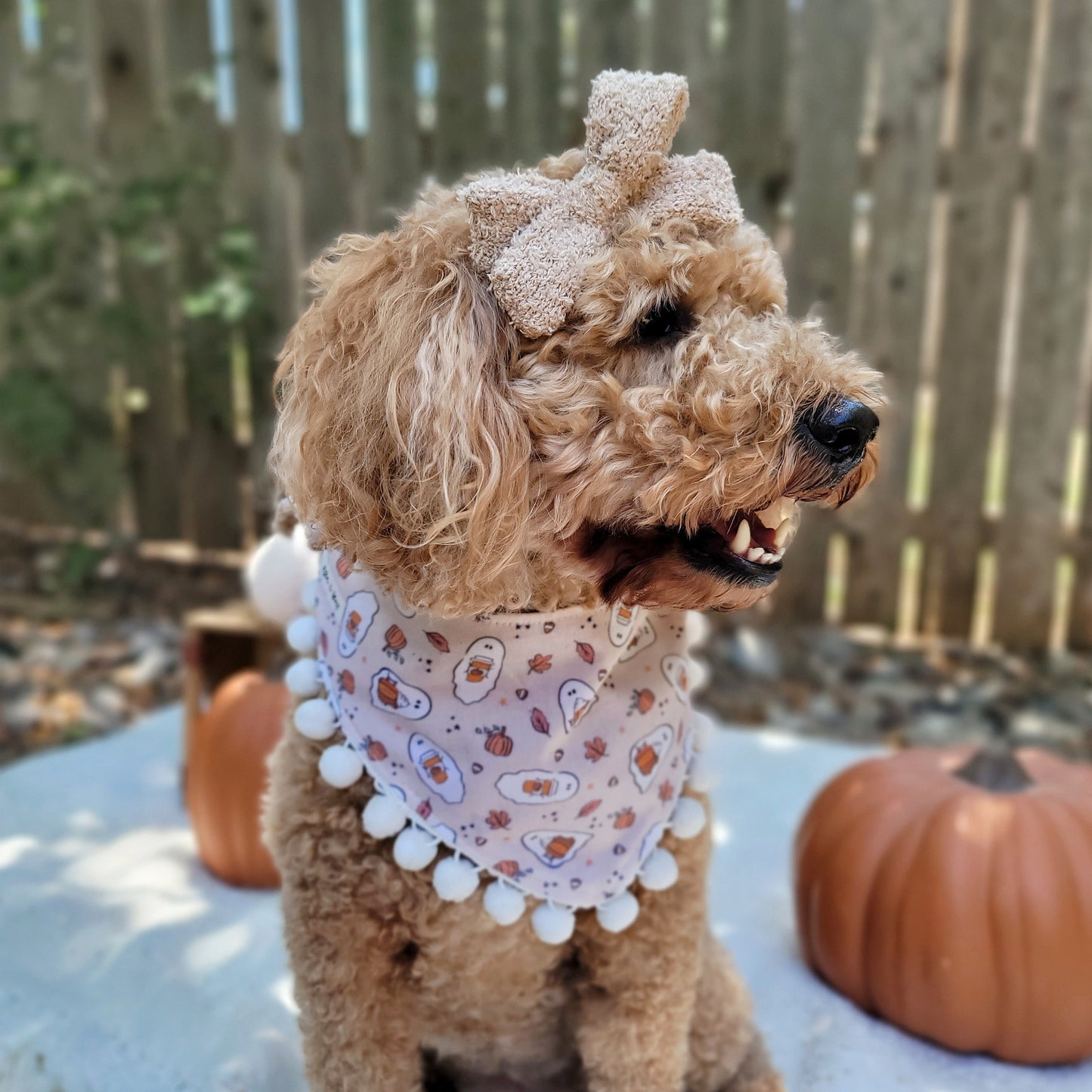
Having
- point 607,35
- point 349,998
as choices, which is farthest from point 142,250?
point 349,998

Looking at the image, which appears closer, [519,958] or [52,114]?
[519,958]

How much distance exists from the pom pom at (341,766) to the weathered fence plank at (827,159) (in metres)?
2.47

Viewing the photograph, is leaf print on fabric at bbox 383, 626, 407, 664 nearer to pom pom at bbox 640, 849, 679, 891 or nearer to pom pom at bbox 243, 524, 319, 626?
pom pom at bbox 640, 849, 679, 891

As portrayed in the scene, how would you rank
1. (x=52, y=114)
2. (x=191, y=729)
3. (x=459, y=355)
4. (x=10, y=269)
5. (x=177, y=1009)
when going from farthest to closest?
1. (x=52, y=114)
2. (x=10, y=269)
3. (x=191, y=729)
4. (x=177, y=1009)
5. (x=459, y=355)

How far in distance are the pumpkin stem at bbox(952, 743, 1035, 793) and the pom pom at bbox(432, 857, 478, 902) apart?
102 cm

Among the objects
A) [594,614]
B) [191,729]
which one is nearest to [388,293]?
[594,614]

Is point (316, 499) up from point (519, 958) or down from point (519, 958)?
up

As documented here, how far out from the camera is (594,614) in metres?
1.22

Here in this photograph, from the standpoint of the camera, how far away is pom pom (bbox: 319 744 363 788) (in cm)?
122

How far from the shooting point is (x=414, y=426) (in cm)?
102

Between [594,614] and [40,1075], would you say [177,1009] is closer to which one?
[40,1075]

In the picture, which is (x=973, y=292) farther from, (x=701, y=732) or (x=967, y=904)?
(x=701, y=732)

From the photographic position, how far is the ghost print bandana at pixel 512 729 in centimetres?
121

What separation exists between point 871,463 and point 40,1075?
1.52 meters
